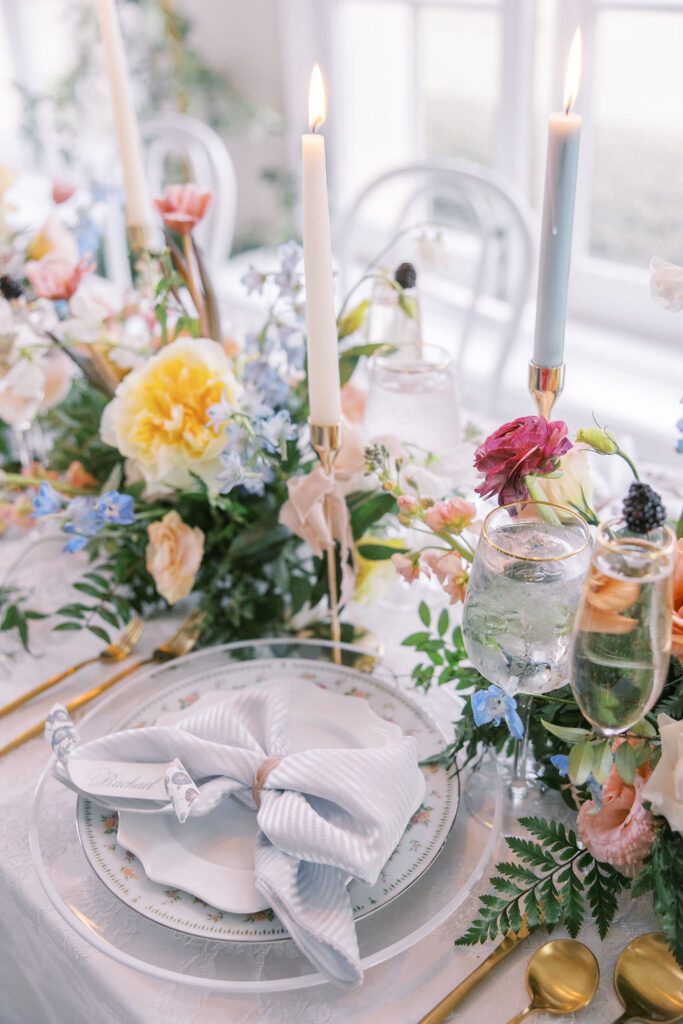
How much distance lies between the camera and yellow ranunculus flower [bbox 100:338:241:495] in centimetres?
86

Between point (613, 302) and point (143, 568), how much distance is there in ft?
5.42

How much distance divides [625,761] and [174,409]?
1.61 feet

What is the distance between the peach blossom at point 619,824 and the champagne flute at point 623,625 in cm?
10

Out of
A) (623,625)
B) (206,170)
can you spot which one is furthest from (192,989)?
(206,170)

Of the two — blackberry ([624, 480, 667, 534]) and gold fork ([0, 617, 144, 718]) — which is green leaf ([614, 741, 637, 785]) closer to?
blackberry ([624, 480, 667, 534])

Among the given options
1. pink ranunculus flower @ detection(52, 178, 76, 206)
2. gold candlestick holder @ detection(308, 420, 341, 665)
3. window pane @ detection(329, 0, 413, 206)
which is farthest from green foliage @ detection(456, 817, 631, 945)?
A: window pane @ detection(329, 0, 413, 206)

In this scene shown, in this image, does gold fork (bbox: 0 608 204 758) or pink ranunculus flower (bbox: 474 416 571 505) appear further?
gold fork (bbox: 0 608 204 758)

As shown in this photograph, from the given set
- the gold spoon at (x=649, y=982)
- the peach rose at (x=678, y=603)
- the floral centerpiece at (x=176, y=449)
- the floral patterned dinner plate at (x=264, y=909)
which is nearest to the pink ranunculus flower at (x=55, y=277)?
the floral centerpiece at (x=176, y=449)

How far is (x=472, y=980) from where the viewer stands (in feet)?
1.96

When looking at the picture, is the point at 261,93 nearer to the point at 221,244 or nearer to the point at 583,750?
the point at 221,244

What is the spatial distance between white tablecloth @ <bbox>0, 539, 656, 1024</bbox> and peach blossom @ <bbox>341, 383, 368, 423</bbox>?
478 mm

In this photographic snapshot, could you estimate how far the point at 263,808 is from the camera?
2.10 feet

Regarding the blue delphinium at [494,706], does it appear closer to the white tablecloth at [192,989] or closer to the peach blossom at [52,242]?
the white tablecloth at [192,989]

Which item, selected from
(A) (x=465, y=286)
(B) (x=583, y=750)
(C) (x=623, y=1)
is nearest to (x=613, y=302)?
(A) (x=465, y=286)
